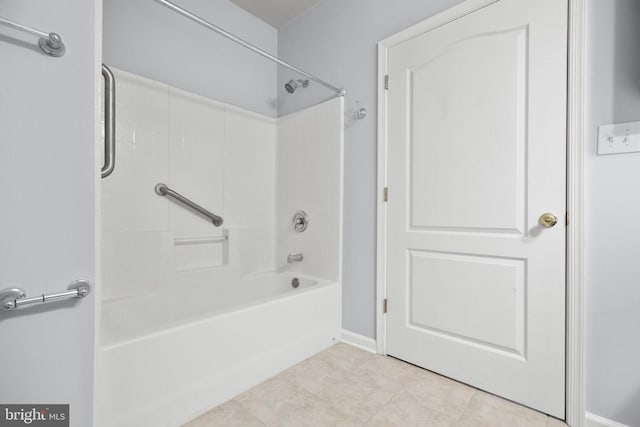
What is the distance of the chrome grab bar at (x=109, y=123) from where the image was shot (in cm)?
129

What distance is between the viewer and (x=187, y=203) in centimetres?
185

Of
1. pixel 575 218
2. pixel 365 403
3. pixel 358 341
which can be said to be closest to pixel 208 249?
pixel 358 341

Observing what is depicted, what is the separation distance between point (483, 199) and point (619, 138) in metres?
0.51

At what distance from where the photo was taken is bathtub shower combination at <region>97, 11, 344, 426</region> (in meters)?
1.13

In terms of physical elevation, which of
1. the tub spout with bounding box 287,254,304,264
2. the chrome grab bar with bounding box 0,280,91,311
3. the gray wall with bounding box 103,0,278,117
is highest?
the gray wall with bounding box 103,0,278,117

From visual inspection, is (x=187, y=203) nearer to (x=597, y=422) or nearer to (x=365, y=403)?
(x=365, y=403)

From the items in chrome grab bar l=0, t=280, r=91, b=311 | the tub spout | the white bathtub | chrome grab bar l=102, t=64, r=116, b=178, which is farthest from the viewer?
the tub spout

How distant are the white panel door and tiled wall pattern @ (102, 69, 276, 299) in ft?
3.71

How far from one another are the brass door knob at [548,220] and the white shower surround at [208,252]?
44.3 inches

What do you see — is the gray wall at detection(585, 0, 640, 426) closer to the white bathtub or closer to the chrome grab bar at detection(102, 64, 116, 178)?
the white bathtub

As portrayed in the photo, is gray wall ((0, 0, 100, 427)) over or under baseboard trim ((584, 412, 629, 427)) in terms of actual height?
over

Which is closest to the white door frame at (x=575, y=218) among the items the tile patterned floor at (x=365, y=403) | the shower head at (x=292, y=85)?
the tile patterned floor at (x=365, y=403)

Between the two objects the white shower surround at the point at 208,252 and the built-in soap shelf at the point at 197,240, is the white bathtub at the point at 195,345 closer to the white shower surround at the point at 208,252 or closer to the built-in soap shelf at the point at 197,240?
the white shower surround at the point at 208,252

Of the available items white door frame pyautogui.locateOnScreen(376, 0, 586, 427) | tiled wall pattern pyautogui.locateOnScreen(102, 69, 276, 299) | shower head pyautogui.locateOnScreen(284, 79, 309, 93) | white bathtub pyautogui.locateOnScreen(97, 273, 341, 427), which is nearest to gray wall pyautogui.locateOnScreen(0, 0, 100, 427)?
white bathtub pyautogui.locateOnScreen(97, 273, 341, 427)
